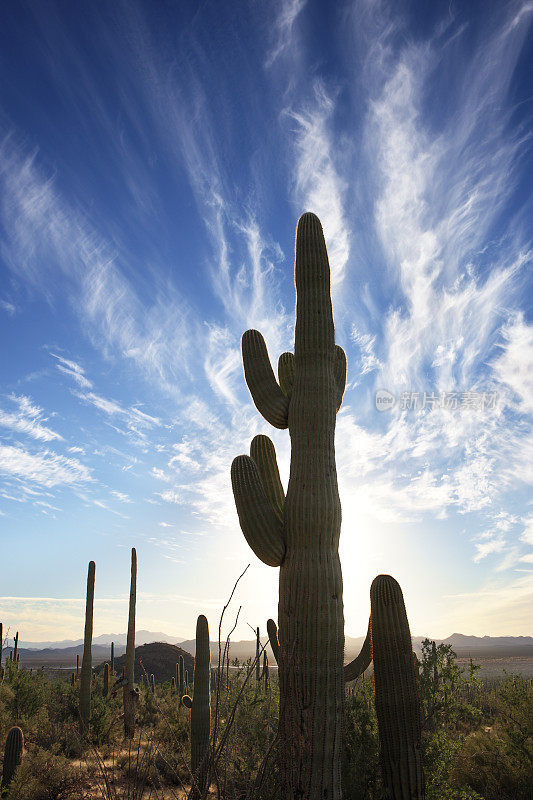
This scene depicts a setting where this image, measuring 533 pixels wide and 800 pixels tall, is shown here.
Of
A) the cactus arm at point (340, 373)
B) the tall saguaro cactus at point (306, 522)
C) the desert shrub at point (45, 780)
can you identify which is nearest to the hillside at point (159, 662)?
the desert shrub at point (45, 780)

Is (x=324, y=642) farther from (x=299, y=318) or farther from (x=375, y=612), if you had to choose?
(x=299, y=318)

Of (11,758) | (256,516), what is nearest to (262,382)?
(256,516)

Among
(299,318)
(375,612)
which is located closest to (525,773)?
(375,612)

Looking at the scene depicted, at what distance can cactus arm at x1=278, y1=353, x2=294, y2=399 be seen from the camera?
7.94 meters

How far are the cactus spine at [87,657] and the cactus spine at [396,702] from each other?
10583mm

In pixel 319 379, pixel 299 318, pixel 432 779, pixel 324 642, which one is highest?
pixel 299 318

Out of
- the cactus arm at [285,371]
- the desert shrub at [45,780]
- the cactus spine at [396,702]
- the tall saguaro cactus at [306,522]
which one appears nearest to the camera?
the tall saguaro cactus at [306,522]

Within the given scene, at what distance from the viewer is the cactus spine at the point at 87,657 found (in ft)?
48.5

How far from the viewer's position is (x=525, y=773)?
8.02m

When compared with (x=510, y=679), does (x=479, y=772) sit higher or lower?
lower

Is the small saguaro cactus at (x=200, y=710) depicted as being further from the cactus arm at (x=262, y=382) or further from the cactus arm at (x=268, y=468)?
the cactus arm at (x=262, y=382)

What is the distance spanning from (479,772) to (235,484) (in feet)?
21.5

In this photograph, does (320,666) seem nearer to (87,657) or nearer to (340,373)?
(340,373)

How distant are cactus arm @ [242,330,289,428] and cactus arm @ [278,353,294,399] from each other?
49 centimetres
